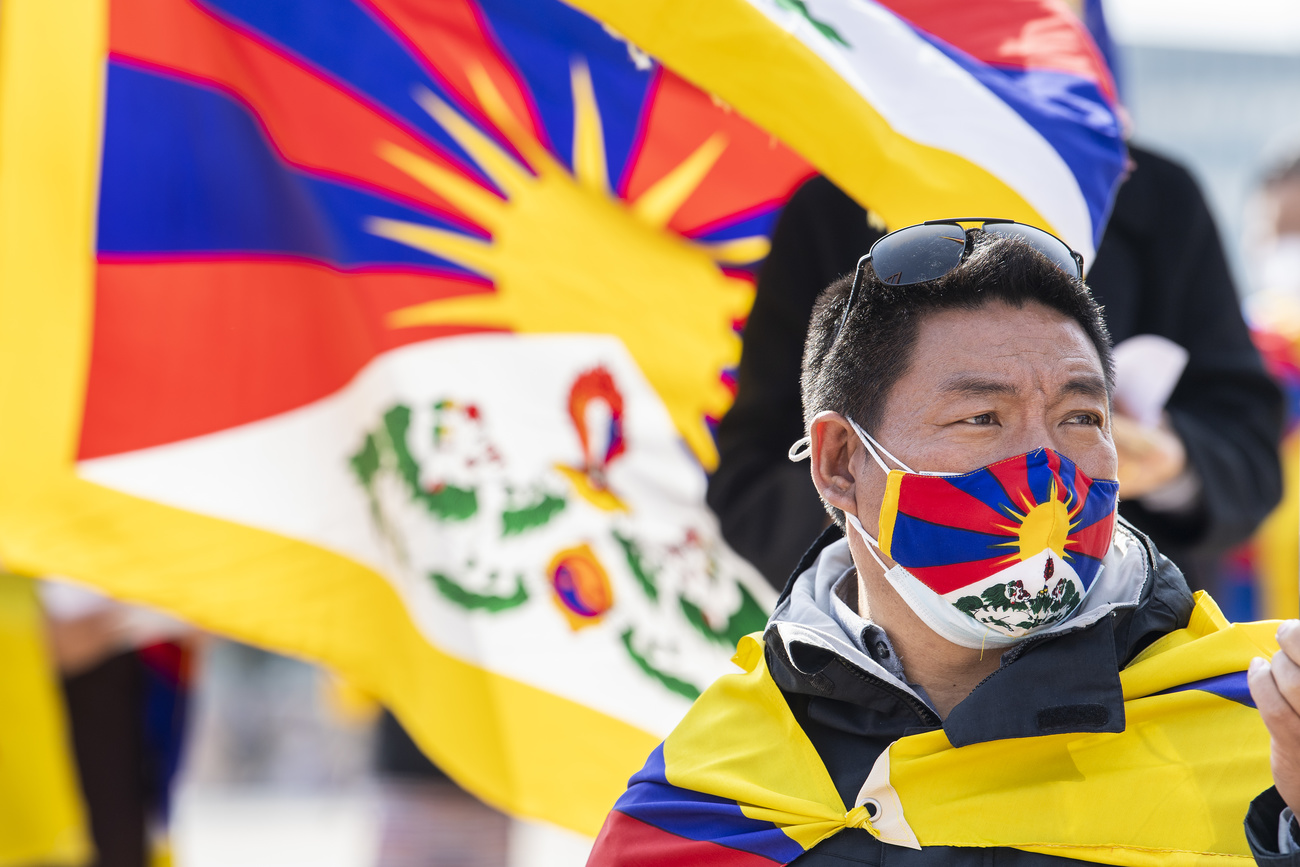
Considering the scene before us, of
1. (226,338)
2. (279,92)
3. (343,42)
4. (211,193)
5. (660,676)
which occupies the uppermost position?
(343,42)

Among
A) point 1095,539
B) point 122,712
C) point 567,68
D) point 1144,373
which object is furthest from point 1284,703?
point 122,712

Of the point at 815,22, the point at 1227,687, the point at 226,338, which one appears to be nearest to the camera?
the point at 1227,687

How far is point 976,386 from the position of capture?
7.06 ft

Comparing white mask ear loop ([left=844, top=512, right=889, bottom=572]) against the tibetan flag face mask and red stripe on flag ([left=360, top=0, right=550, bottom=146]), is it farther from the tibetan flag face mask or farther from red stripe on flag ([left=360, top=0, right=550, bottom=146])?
red stripe on flag ([left=360, top=0, right=550, bottom=146])

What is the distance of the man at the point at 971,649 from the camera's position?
1985 millimetres

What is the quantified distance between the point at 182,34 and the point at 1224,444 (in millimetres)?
2717

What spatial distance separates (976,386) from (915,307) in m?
0.17

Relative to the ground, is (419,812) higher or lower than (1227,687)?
lower

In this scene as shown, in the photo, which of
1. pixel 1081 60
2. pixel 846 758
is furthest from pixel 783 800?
pixel 1081 60

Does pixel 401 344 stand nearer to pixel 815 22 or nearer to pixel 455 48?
pixel 455 48

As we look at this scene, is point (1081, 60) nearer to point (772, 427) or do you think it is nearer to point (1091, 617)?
point (772, 427)

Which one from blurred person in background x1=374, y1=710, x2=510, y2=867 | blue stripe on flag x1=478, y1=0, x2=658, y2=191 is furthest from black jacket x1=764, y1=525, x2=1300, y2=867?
blurred person in background x1=374, y1=710, x2=510, y2=867

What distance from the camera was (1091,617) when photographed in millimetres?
2061

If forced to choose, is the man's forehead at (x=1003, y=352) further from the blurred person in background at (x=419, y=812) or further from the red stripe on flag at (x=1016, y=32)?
the blurred person in background at (x=419, y=812)
